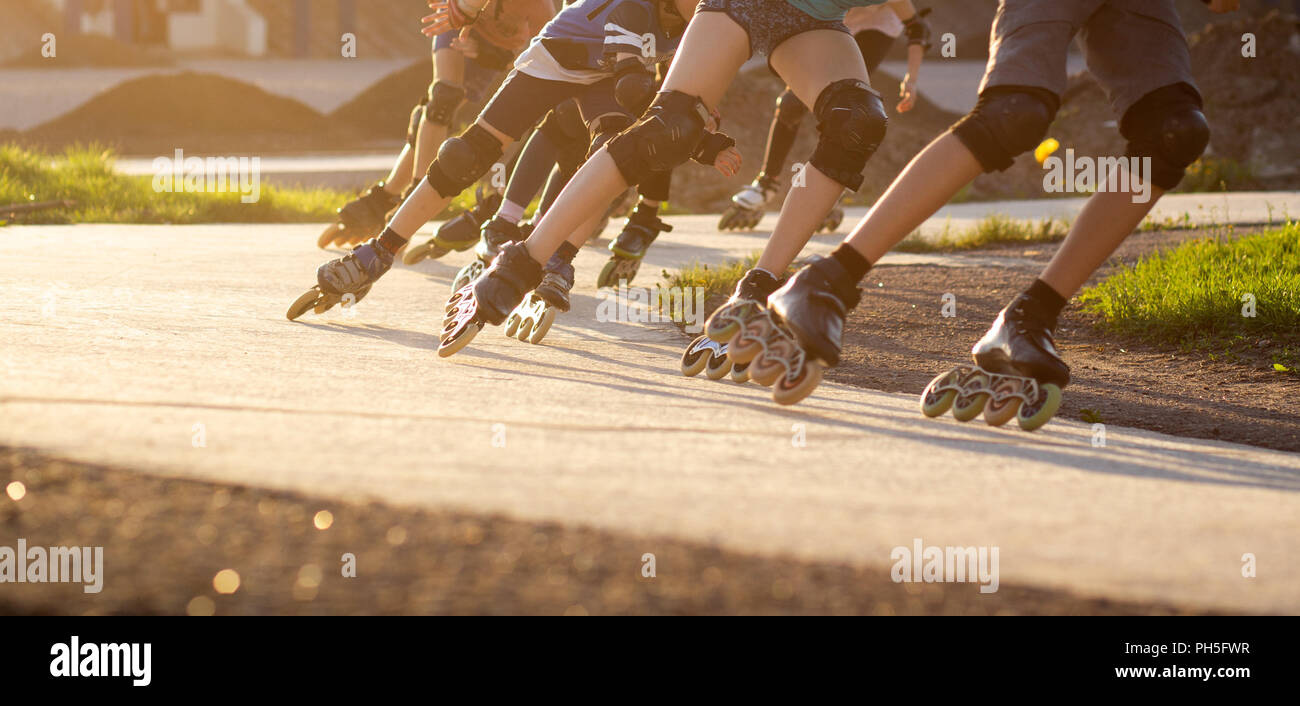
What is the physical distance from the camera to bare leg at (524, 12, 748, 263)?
3180 millimetres

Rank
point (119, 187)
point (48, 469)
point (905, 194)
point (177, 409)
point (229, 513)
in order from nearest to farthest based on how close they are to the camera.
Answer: point (229, 513) → point (48, 469) → point (177, 409) → point (905, 194) → point (119, 187)

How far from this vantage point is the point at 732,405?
288cm

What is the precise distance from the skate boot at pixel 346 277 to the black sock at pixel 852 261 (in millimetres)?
1533

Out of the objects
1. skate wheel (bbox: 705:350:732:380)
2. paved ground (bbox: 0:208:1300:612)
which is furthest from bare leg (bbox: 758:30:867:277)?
Result: paved ground (bbox: 0:208:1300:612)

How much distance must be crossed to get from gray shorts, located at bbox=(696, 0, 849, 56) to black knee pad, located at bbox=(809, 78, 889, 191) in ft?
0.57

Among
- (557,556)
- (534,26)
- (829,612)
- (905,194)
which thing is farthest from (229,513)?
(534,26)

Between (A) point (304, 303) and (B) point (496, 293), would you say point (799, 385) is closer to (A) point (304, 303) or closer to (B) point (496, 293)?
(B) point (496, 293)

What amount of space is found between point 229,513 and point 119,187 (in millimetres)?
6525

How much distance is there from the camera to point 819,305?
269cm

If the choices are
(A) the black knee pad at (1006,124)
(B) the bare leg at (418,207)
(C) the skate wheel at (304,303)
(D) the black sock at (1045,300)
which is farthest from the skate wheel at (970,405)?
(C) the skate wheel at (304,303)

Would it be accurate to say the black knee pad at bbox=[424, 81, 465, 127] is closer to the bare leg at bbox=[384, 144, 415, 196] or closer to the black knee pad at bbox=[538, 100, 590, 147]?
the bare leg at bbox=[384, 144, 415, 196]

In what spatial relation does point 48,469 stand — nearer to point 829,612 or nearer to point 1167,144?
point 829,612

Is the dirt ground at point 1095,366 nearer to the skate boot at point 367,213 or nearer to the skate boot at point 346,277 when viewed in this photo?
the skate boot at point 346,277

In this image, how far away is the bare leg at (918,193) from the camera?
9.02 ft
